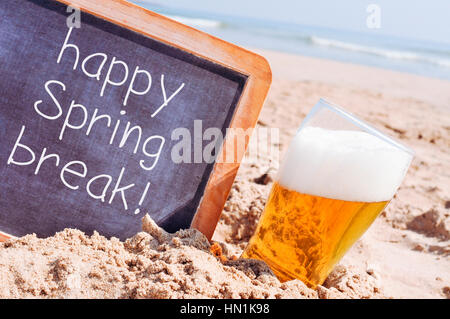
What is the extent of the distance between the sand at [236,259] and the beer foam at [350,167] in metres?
0.28

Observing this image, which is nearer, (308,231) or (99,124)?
(308,231)

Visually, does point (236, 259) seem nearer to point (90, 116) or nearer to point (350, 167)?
point (350, 167)

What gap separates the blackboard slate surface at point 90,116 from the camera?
1366mm

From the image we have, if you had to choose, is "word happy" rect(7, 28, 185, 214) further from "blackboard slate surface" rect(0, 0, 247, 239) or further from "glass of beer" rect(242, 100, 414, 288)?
"glass of beer" rect(242, 100, 414, 288)

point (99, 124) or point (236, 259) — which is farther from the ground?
point (99, 124)

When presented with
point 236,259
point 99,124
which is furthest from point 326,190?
point 99,124

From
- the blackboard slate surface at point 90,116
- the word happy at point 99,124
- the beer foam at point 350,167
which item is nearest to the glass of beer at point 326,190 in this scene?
the beer foam at point 350,167

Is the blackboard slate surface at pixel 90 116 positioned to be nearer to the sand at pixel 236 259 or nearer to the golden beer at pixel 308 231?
the sand at pixel 236 259

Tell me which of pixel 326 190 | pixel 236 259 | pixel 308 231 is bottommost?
pixel 236 259

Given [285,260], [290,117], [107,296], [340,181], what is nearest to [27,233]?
[107,296]

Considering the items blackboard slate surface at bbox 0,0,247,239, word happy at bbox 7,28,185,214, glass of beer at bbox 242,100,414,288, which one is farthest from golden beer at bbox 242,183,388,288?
word happy at bbox 7,28,185,214

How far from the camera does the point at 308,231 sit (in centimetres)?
129

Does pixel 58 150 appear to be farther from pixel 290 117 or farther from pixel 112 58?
pixel 290 117

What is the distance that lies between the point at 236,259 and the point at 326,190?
1.20ft
